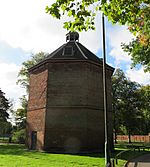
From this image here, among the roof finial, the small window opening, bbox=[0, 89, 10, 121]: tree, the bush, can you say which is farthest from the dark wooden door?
bbox=[0, 89, 10, 121]: tree

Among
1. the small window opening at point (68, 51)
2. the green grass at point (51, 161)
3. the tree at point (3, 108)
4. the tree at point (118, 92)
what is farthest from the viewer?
the tree at point (3, 108)

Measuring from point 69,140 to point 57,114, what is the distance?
3174 millimetres

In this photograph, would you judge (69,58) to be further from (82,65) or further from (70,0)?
(70,0)

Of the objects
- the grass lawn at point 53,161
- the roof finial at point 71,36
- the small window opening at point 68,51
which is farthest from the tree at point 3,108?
the grass lawn at point 53,161

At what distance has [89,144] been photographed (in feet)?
89.0

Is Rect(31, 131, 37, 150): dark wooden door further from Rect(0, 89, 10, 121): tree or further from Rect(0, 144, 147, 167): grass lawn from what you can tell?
Rect(0, 89, 10, 121): tree

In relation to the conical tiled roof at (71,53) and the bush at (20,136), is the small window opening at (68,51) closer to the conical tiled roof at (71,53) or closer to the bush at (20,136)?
the conical tiled roof at (71,53)

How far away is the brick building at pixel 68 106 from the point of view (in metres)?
27.1

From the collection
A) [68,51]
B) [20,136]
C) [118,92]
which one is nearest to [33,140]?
[68,51]

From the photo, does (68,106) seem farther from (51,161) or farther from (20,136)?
(20,136)

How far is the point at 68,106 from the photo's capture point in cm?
2784

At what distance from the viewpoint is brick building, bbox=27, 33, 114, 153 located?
27.1 metres

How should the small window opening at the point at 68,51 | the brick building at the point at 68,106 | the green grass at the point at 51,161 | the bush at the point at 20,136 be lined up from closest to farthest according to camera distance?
the green grass at the point at 51,161 → the brick building at the point at 68,106 → the small window opening at the point at 68,51 → the bush at the point at 20,136

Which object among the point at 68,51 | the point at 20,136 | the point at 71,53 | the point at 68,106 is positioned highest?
the point at 68,51
